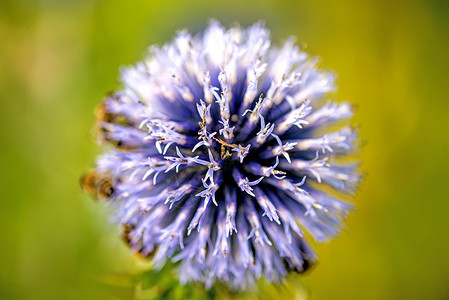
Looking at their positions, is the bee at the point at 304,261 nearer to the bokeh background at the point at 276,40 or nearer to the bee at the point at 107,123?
the bee at the point at 107,123

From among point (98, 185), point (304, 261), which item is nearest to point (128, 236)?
point (98, 185)

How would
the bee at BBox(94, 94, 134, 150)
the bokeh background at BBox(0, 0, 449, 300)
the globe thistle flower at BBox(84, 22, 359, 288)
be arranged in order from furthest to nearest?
the bokeh background at BBox(0, 0, 449, 300) < the bee at BBox(94, 94, 134, 150) < the globe thistle flower at BBox(84, 22, 359, 288)

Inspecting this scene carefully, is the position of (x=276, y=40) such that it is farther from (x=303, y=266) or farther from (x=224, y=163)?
(x=303, y=266)

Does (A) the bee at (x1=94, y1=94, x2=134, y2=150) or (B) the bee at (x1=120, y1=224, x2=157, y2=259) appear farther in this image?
(A) the bee at (x1=94, y1=94, x2=134, y2=150)

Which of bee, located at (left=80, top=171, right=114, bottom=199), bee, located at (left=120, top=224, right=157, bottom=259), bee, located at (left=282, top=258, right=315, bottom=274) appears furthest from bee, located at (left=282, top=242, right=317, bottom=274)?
bee, located at (left=80, top=171, right=114, bottom=199)

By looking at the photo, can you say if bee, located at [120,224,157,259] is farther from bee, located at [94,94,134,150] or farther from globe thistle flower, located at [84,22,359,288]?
bee, located at [94,94,134,150]

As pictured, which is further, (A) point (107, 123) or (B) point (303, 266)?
(A) point (107, 123)

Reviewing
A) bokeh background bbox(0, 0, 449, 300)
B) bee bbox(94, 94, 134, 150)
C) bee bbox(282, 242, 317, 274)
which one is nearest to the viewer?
bee bbox(282, 242, 317, 274)
